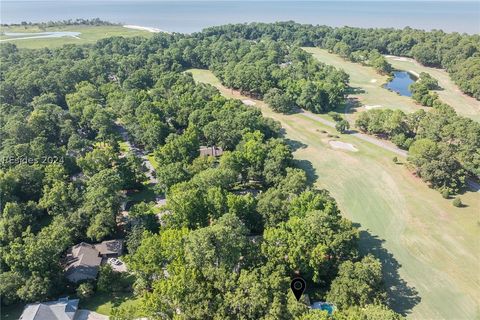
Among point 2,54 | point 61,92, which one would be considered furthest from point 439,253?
point 2,54

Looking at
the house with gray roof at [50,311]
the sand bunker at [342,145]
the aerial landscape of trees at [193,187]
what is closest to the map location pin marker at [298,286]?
the aerial landscape of trees at [193,187]

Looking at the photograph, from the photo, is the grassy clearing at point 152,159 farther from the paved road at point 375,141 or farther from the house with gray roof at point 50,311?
the paved road at point 375,141

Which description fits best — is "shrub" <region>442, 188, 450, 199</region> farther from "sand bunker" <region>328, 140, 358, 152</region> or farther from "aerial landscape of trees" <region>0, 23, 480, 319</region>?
"sand bunker" <region>328, 140, 358, 152</region>

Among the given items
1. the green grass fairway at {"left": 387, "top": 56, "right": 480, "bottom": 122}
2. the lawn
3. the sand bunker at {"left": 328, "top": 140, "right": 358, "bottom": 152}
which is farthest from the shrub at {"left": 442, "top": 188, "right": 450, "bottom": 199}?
the lawn

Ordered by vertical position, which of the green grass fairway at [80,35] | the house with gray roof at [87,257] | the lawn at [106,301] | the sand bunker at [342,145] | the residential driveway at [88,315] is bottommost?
the residential driveway at [88,315]

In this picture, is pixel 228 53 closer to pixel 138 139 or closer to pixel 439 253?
pixel 138 139

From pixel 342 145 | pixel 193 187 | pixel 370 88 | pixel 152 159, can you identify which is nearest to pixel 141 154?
pixel 152 159
